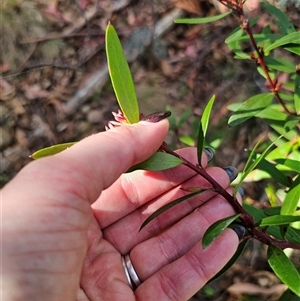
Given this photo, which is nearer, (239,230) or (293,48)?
(239,230)

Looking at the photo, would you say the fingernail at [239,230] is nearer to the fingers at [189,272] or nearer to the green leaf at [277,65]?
the fingers at [189,272]

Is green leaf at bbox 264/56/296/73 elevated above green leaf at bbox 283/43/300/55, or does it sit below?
below

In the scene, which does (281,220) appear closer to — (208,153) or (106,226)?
(208,153)

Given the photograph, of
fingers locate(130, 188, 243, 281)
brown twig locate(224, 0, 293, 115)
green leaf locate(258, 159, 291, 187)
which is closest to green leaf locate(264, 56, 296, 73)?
brown twig locate(224, 0, 293, 115)

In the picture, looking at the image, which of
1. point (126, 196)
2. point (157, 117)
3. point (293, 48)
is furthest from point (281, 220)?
point (293, 48)

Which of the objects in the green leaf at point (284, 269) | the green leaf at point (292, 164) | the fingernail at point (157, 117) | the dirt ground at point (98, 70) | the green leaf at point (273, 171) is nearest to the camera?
the green leaf at point (284, 269)

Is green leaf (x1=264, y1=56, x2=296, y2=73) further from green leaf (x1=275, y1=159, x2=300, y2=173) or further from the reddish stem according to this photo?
the reddish stem

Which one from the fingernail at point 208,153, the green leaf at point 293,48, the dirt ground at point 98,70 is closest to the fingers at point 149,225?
the fingernail at point 208,153
